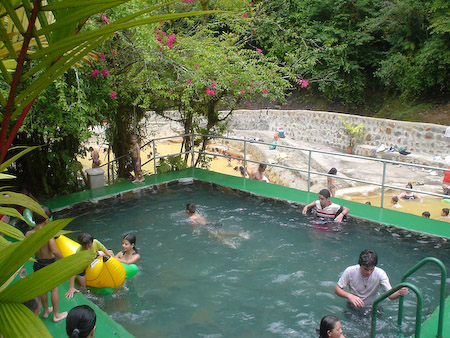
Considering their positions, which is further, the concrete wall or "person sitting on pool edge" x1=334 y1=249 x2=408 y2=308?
the concrete wall

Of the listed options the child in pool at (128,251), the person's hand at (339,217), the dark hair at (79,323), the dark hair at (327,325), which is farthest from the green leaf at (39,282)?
the person's hand at (339,217)

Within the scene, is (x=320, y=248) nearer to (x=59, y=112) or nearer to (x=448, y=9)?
(x=59, y=112)

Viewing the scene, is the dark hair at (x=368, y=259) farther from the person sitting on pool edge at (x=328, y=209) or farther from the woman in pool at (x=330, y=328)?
the person sitting on pool edge at (x=328, y=209)

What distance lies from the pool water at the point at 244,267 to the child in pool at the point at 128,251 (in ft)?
1.03

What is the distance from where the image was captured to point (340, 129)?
19297 millimetres

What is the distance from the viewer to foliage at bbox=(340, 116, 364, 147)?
18.3m

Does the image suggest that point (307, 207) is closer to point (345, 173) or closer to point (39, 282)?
point (345, 173)

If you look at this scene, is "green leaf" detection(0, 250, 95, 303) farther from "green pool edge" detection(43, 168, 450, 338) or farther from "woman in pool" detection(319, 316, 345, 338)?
"green pool edge" detection(43, 168, 450, 338)

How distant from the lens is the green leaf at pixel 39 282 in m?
0.63

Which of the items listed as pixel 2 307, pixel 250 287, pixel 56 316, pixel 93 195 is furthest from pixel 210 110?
pixel 2 307

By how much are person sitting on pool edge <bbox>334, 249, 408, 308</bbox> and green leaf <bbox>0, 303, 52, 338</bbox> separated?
4520 mm

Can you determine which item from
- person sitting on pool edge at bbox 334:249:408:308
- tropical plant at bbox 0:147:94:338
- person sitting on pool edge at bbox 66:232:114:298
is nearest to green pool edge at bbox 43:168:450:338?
person sitting on pool edge at bbox 66:232:114:298

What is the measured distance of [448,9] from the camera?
676 inches

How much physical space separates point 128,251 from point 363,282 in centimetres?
298
